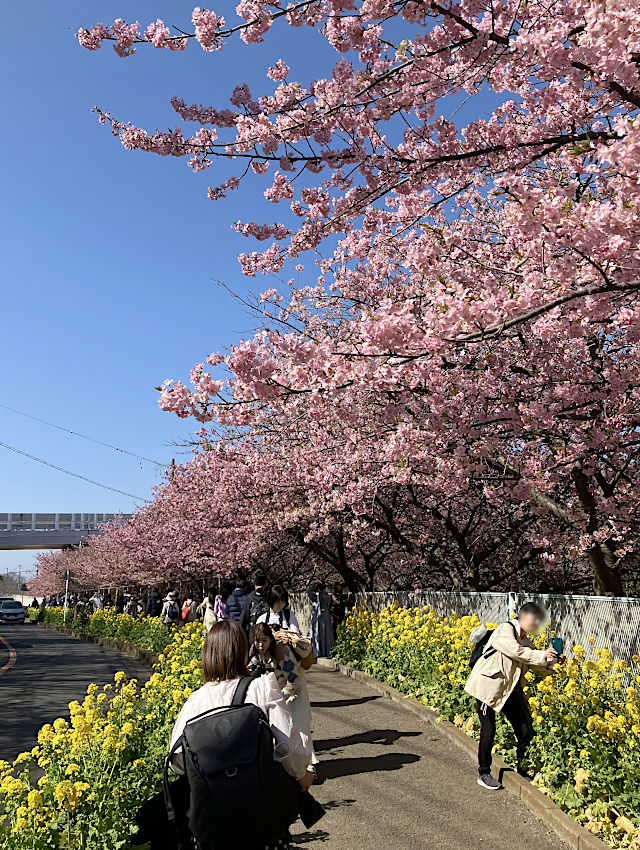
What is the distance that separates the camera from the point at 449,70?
6391 millimetres

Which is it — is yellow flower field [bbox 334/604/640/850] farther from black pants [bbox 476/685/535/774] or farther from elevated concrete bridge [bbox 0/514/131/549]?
elevated concrete bridge [bbox 0/514/131/549]

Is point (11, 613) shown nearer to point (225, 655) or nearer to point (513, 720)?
point (513, 720)

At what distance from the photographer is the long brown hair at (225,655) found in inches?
133

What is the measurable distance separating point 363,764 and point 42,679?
38.0 feet

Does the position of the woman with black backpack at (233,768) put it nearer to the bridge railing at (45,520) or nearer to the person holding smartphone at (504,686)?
the person holding smartphone at (504,686)

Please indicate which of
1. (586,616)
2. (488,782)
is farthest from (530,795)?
(586,616)

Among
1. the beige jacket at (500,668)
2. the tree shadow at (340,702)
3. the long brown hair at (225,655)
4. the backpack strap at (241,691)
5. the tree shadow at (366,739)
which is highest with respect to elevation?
the long brown hair at (225,655)

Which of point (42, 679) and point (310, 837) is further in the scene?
point (42, 679)

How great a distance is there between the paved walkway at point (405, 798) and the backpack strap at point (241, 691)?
9.07 feet

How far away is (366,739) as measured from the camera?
865 centimetres

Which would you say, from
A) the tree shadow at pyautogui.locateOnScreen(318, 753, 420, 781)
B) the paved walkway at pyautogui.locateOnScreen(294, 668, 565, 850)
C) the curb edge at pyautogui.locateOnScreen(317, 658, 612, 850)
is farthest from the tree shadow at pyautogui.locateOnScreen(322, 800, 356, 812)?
the curb edge at pyautogui.locateOnScreen(317, 658, 612, 850)

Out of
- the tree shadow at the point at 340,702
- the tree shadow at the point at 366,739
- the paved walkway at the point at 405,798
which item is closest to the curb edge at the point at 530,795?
the paved walkway at the point at 405,798

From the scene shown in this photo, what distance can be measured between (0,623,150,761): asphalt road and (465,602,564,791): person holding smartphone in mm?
5803

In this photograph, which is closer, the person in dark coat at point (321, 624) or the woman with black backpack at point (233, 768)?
the woman with black backpack at point (233, 768)
